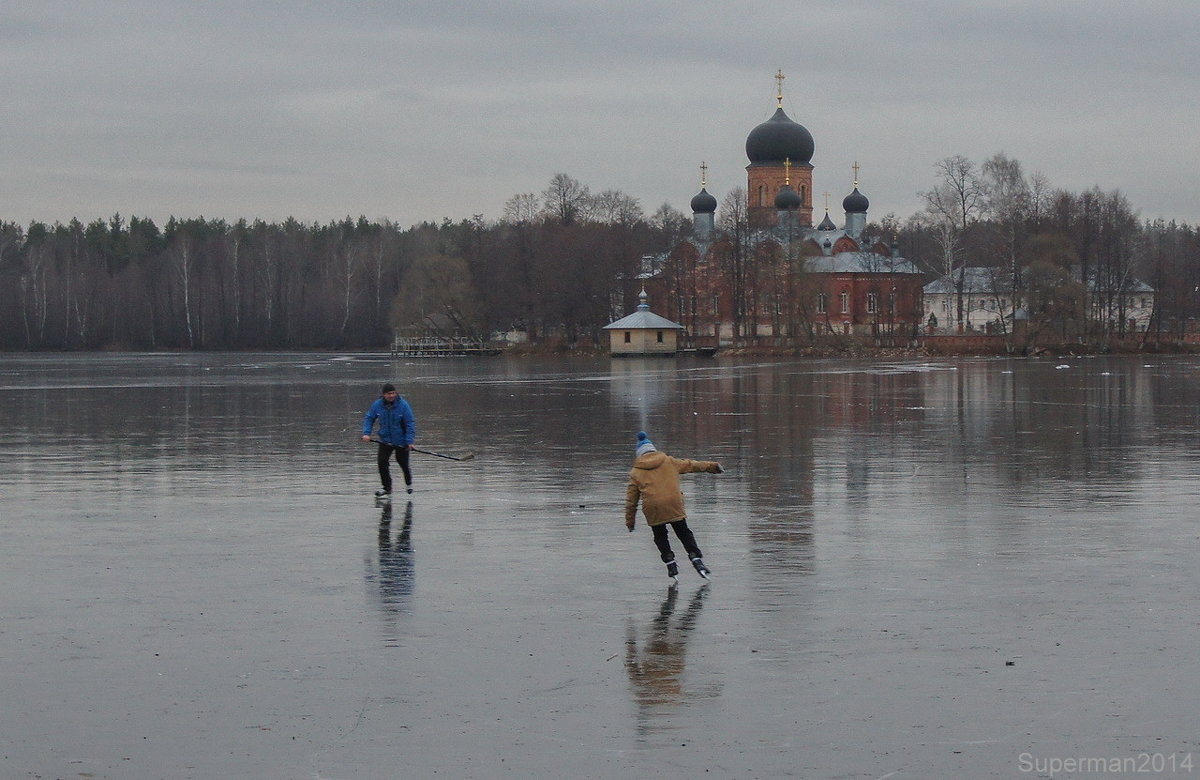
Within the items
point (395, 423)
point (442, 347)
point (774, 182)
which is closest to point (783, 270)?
point (774, 182)

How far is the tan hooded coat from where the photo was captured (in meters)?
12.1

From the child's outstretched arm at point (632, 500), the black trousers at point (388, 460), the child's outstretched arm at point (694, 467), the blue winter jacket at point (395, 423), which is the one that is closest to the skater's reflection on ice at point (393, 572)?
the black trousers at point (388, 460)

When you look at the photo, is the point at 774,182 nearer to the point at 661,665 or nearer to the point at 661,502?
the point at 661,502

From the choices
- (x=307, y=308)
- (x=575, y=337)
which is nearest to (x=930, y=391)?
(x=575, y=337)

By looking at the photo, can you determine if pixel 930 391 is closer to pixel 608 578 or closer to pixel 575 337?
pixel 608 578

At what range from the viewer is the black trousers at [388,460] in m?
18.5

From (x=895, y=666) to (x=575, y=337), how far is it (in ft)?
347

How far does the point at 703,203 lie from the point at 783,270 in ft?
114

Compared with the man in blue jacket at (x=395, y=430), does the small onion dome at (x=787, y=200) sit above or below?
above

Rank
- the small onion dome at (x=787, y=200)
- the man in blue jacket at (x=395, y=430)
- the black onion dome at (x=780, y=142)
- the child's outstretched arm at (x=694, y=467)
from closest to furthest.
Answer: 1. the child's outstretched arm at (x=694, y=467)
2. the man in blue jacket at (x=395, y=430)
3. the small onion dome at (x=787, y=200)
4. the black onion dome at (x=780, y=142)

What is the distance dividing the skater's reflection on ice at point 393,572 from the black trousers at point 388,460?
5.13ft

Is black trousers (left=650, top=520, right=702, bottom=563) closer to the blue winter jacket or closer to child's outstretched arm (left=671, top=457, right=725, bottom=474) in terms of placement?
child's outstretched arm (left=671, top=457, right=725, bottom=474)

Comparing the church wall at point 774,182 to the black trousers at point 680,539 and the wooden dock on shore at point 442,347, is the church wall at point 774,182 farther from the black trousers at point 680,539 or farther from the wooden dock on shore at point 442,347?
the black trousers at point 680,539

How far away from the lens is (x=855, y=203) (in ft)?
429
